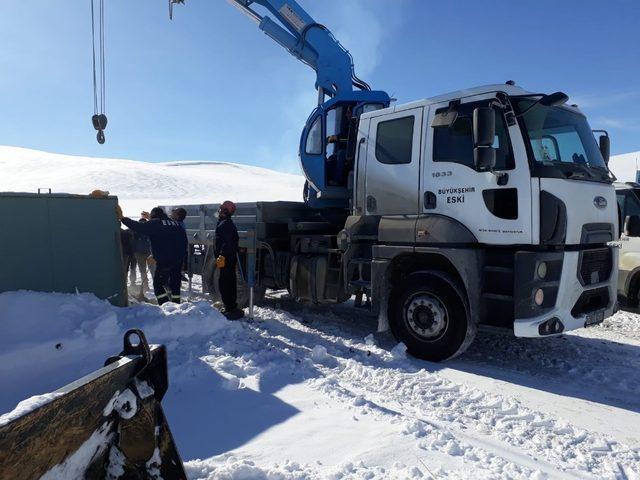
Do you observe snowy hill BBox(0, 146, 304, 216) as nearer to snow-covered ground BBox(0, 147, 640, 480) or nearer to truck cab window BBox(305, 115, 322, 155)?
truck cab window BBox(305, 115, 322, 155)

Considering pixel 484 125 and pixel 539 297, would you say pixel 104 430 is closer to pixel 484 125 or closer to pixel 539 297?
pixel 539 297

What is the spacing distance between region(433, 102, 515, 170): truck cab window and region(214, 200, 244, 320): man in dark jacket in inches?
130

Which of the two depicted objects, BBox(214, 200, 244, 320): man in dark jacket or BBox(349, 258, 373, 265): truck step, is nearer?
BBox(349, 258, 373, 265): truck step

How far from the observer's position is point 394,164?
5812 millimetres

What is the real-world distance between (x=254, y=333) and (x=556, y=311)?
3.56m

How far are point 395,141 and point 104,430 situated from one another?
4.56 metres

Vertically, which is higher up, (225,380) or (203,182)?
(203,182)

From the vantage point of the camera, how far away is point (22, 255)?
5.60 meters

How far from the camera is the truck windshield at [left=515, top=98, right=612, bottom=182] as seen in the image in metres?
4.75

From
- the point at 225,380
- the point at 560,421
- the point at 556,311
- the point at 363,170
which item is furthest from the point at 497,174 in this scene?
the point at 225,380

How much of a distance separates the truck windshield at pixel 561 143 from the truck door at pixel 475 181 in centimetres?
19

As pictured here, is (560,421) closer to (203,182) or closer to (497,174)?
(497,174)

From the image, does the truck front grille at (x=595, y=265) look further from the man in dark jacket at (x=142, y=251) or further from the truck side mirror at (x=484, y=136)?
the man in dark jacket at (x=142, y=251)

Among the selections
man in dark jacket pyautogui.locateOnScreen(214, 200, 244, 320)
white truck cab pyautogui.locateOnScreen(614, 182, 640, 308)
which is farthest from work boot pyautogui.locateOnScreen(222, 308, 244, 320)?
white truck cab pyautogui.locateOnScreen(614, 182, 640, 308)
